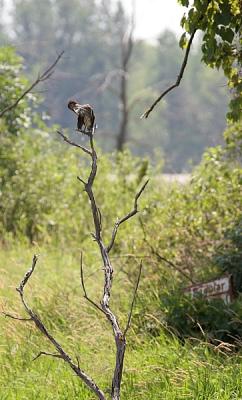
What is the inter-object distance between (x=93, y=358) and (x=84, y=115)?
2.14 meters

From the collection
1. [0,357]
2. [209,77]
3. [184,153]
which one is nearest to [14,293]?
[0,357]

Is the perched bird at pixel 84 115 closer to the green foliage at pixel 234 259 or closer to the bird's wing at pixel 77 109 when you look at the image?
the bird's wing at pixel 77 109

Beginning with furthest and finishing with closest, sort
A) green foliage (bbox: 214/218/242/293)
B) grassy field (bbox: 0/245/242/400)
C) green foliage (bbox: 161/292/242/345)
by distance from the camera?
green foliage (bbox: 214/218/242/293) < green foliage (bbox: 161/292/242/345) < grassy field (bbox: 0/245/242/400)

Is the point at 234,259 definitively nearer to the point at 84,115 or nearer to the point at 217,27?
the point at 217,27

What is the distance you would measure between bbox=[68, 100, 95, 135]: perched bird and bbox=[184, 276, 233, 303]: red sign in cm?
235

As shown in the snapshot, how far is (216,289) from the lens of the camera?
6.09 meters

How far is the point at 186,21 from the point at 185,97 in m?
62.5

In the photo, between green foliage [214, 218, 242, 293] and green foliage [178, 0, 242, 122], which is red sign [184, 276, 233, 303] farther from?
green foliage [178, 0, 242, 122]

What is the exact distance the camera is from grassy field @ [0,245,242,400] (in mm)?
4820

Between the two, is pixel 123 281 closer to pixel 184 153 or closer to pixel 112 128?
pixel 184 153

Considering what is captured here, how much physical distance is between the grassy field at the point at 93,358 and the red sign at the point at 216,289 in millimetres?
403

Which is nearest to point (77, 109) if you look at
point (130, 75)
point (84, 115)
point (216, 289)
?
point (84, 115)

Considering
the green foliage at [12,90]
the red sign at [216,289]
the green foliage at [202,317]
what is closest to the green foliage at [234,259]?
the red sign at [216,289]

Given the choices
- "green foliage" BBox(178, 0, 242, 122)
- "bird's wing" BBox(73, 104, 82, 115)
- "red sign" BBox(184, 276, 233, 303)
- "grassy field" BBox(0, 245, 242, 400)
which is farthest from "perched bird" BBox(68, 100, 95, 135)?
"red sign" BBox(184, 276, 233, 303)
